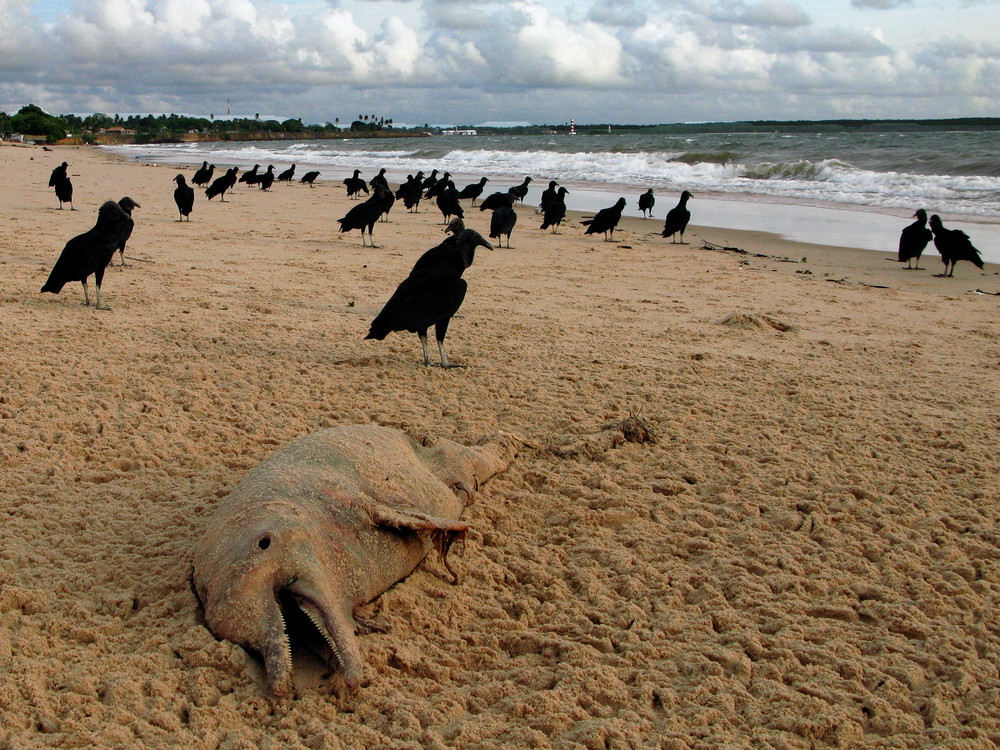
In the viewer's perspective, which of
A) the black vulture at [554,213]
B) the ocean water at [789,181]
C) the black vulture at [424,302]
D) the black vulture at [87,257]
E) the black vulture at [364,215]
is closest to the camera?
the black vulture at [424,302]

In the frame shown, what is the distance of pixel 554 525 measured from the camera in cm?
394

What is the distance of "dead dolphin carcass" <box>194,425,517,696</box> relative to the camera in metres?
2.75

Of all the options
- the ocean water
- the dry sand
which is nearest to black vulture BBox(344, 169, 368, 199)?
the ocean water

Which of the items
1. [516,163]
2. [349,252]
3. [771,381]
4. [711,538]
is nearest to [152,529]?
[711,538]

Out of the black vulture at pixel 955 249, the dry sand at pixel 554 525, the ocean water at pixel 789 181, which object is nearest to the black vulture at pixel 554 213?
the ocean water at pixel 789 181

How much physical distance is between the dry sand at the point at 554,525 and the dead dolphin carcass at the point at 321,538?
0.44ft

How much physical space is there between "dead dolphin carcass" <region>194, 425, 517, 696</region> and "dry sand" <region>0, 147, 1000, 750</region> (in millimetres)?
134

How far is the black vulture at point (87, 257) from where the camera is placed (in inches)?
289

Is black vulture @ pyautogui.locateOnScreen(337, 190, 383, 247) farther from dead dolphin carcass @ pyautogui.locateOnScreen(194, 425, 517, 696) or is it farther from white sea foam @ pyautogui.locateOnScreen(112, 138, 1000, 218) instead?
white sea foam @ pyautogui.locateOnScreen(112, 138, 1000, 218)

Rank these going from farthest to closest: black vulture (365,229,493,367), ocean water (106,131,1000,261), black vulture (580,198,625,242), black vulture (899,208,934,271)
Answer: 1. ocean water (106,131,1000,261)
2. black vulture (580,198,625,242)
3. black vulture (899,208,934,271)
4. black vulture (365,229,493,367)

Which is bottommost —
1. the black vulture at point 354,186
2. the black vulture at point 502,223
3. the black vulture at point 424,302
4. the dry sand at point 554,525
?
the dry sand at point 554,525

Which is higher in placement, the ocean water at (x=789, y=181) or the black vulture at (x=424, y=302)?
the ocean water at (x=789, y=181)

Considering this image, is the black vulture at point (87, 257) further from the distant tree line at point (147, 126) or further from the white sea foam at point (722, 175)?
the distant tree line at point (147, 126)

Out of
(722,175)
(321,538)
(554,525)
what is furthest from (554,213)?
(722,175)
